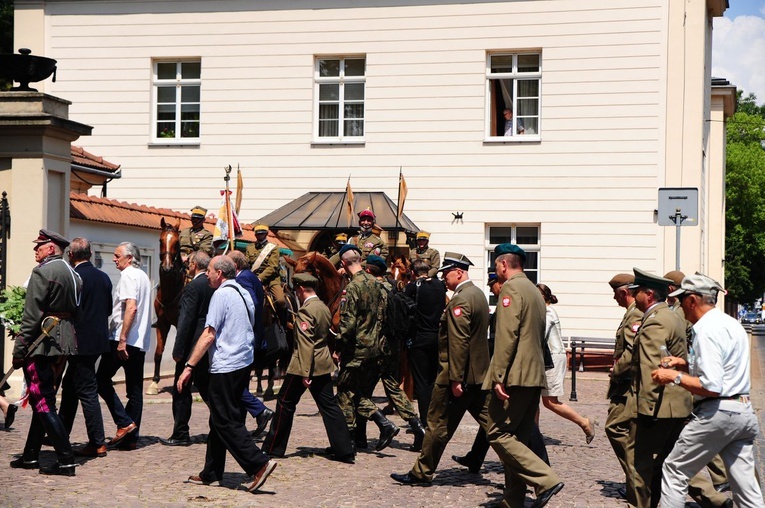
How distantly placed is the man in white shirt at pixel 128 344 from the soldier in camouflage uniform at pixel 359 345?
197cm

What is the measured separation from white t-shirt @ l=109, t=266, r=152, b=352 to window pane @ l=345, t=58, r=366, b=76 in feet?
48.6

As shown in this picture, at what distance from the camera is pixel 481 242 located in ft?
78.7

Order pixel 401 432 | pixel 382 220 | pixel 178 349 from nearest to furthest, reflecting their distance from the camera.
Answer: pixel 178 349
pixel 401 432
pixel 382 220

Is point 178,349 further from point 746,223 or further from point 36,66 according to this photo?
point 746,223

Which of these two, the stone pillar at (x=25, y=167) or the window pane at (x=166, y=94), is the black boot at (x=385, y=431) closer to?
the stone pillar at (x=25, y=167)

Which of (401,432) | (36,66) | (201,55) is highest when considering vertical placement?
(201,55)

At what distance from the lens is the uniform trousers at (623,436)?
26.9 feet

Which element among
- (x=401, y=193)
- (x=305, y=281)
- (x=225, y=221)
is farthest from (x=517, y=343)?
(x=401, y=193)

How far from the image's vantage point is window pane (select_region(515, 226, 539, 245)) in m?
24.0

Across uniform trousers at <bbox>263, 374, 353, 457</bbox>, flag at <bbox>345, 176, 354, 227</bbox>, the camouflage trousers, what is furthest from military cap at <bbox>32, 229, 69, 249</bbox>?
flag at <bbox>345, 176, 354, 227</bbox>

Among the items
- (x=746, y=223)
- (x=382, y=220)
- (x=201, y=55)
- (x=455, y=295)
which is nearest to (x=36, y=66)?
(x=455, y=295)

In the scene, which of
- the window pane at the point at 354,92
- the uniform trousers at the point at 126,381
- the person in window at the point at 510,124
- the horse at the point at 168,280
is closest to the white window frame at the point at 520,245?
the person in window at the point at 510,124

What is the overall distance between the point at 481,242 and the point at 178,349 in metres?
14.0

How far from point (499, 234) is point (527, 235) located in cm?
62
